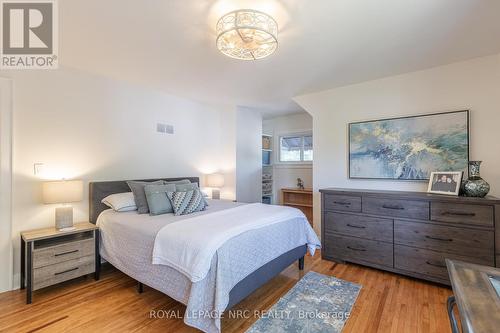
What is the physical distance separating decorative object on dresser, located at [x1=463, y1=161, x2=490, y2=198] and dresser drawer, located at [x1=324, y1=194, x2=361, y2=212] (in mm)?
1026

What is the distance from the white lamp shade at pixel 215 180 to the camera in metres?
4.21

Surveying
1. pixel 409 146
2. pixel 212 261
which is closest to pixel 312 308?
pixel 212 261

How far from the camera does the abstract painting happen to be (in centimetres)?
266

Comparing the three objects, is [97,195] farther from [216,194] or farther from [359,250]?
[359,250]

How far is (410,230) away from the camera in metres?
2.58

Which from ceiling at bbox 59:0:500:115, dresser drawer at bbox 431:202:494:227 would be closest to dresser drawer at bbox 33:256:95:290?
ceiling at bbox 59:0:500:115

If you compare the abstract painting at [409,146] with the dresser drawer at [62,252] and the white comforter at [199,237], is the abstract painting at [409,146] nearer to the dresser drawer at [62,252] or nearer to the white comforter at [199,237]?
the white comforter at [199,237]

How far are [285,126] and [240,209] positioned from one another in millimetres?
3289

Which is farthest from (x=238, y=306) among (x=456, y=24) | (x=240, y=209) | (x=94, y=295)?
(x=456, y=24)

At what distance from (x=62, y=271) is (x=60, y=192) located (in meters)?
0.79

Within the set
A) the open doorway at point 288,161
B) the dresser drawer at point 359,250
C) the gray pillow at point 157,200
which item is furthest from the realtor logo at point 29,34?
the open doorway at point 288,161

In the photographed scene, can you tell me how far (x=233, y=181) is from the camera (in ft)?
14.7

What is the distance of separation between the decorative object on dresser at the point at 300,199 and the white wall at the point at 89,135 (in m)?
2.07

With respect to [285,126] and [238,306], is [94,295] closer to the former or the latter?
[238,306]
